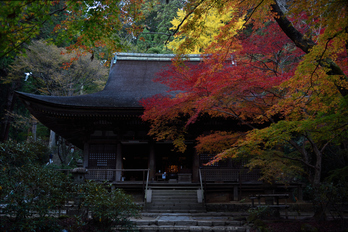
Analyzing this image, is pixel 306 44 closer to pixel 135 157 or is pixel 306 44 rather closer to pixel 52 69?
pixel 135 157

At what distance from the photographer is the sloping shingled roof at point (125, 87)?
12102 millimetres

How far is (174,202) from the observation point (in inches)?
446

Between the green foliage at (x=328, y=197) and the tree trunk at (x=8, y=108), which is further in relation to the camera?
the tree trunk at (x=8, y=108)

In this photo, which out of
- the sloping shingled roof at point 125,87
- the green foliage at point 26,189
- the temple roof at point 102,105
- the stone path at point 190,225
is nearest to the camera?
the green foliage at point 26,189

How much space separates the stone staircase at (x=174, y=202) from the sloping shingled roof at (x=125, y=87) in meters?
4.41

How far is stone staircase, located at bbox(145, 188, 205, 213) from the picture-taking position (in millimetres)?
10867

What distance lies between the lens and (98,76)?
2402cm

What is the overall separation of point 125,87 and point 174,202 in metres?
7.42

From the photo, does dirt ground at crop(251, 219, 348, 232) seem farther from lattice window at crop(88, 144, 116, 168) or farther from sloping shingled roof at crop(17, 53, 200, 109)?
lattice window at crop(88, 144, 116, 168)

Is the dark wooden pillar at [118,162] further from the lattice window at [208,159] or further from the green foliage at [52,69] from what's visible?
the green foliage at [52,69]

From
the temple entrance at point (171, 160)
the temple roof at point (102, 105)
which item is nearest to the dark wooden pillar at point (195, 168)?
the temple roof at point (102, 105)

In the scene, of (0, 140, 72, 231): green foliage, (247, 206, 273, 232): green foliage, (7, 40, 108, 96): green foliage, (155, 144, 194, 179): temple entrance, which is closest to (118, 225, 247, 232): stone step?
(247, 206, 273, 232): green foliage

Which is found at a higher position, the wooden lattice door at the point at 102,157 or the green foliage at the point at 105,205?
the wooden lattice door at the point at 102,157

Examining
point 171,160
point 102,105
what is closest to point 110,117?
point 102,105
